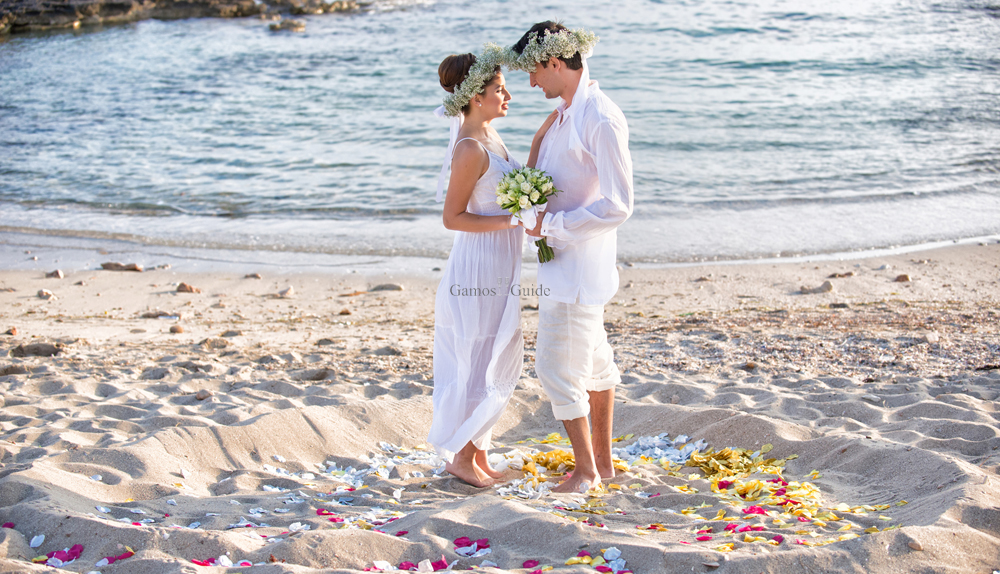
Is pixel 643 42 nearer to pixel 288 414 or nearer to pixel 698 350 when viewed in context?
pixel 698 350

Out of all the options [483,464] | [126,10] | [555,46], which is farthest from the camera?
[126,10]

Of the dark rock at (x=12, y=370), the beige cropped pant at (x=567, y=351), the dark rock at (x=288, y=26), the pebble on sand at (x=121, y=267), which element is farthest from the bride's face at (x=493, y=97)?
the dark rock at (x=288, y=26)

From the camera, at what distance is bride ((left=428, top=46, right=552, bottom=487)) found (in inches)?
140

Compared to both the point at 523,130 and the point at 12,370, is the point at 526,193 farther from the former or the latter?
the point at 523,130

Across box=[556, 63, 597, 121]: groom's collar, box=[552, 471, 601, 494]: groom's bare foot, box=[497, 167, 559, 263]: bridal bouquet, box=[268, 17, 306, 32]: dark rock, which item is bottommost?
box=[552, 471, 601, 494]: groom's bare foot

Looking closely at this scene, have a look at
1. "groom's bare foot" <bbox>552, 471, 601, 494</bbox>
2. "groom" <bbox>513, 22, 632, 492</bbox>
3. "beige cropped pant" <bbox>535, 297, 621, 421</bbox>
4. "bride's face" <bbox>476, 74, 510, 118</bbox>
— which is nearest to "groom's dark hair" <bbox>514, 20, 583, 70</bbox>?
"groom" <bbox>513, 22, 632, 492</bbox>

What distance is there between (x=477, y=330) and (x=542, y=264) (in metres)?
0.50

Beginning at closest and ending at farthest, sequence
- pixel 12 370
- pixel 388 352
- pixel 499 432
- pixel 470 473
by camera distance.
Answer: pixel 470 473 → pixel 499 432 → pixel 12 370 → pixel 388 352

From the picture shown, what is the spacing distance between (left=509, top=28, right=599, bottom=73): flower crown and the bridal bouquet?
0.51 m

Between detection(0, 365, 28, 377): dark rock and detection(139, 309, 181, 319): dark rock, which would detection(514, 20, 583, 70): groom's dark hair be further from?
detection(139, 309, 181, 319): dark rock

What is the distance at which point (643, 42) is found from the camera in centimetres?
2317

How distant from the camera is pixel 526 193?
328cm

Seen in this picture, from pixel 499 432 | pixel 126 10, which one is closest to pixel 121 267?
pixel 499 432

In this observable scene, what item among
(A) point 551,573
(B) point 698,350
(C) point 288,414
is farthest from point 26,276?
(A) point 551,573
